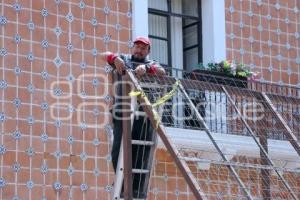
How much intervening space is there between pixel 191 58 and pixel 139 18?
1.37m

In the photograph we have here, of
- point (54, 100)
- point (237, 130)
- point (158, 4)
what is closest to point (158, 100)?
point (54, 100)

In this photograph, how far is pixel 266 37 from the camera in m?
15.6

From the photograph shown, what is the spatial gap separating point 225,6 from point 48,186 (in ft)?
14.1

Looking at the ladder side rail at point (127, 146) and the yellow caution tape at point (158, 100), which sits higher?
the yellow caution tape at point (158, 100)

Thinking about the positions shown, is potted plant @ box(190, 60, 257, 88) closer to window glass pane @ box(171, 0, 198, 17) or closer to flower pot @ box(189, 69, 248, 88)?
flower pot @ box(189, 69, 248, 88)

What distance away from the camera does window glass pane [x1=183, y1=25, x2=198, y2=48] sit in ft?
49.6

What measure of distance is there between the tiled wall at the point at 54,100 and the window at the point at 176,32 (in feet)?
3.77

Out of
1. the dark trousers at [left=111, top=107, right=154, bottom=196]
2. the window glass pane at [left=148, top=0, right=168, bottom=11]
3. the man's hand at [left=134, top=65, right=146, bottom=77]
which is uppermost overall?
the window glass pane at [left=148, top=0, right=168, bottom=11]

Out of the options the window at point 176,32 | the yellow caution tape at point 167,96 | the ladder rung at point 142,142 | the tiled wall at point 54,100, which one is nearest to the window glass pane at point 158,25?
the window at point 176,32

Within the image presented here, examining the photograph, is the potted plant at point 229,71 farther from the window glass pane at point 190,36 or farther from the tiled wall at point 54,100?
the tiled wall at point 54,100

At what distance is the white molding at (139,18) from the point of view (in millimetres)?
13898

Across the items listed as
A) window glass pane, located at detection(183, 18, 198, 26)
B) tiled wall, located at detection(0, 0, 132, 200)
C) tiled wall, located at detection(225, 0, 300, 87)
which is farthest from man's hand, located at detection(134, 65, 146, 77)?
window glass pane, located at detection(183, 18, 198, 26)

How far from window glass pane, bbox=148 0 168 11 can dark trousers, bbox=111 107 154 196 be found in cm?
406

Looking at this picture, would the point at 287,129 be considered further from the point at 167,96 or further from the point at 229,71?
the point at 229,71
